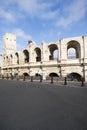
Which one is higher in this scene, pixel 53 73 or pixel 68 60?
pixel 68 60

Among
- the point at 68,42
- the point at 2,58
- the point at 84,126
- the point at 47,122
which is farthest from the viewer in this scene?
the point at 2,58

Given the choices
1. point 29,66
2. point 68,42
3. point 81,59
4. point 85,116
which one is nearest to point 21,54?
point 29,66

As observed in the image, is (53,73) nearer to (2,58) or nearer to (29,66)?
(29,66)

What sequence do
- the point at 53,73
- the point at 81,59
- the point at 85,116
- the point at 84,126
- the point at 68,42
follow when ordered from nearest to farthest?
the point at 84,126, the point at 85,116, the point at 81,59, the point at 68,42, the point at 53,73

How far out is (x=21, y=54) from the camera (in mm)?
41438

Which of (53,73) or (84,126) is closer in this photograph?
(84,126)

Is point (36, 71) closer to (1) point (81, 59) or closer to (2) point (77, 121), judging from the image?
(1) point (81, 59)

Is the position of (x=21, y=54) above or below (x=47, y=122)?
above

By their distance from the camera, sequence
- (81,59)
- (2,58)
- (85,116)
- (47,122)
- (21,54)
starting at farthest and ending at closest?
1. (2,58)
2. (21,54)
3. (81,59)
4. (85,116)
5. (47,122)

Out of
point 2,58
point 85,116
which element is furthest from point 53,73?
point 85,116

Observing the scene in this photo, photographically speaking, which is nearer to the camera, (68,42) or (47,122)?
(47,122)

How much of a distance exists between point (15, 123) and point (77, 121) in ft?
5.38

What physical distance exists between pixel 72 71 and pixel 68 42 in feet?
18.3

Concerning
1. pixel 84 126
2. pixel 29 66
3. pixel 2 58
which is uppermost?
pixel 2 58
